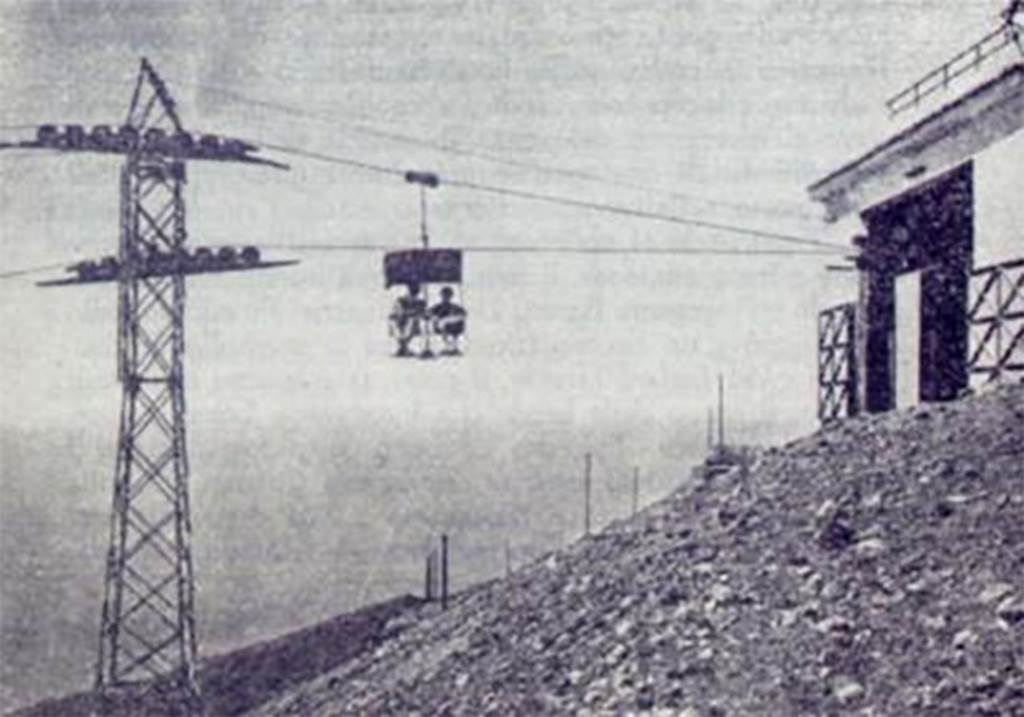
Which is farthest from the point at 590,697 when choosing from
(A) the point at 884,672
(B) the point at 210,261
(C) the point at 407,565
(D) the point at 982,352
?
(C) the point at 407,565

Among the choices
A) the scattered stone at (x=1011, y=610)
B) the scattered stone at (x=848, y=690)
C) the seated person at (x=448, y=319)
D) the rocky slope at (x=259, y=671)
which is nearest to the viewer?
the scattered stone at (x=848, y=690)

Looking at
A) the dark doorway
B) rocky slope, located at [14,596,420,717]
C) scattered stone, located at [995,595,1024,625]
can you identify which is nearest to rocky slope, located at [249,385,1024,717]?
scattered stone, located at [995,595,1024,625]

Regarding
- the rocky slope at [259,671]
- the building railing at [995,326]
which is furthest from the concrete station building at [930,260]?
the rocky slope at [259,671]

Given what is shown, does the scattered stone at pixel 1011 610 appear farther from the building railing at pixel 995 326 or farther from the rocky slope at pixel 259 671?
the rocky slope at pixel 259 671

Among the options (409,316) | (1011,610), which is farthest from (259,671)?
(1011,610)

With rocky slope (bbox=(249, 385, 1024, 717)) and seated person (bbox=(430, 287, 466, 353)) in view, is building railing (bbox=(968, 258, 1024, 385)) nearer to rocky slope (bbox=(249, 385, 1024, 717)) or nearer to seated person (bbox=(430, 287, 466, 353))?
rocky slope (bbox=(249, 385, 1024, 717))

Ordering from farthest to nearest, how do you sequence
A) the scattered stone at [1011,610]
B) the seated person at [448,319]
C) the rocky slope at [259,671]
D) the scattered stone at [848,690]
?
1. the rocky slope at [259,671]
2. the seated person at [448,319]
3. the scattered stone at [1011,610]
4. the scattered stone at [848,690]
